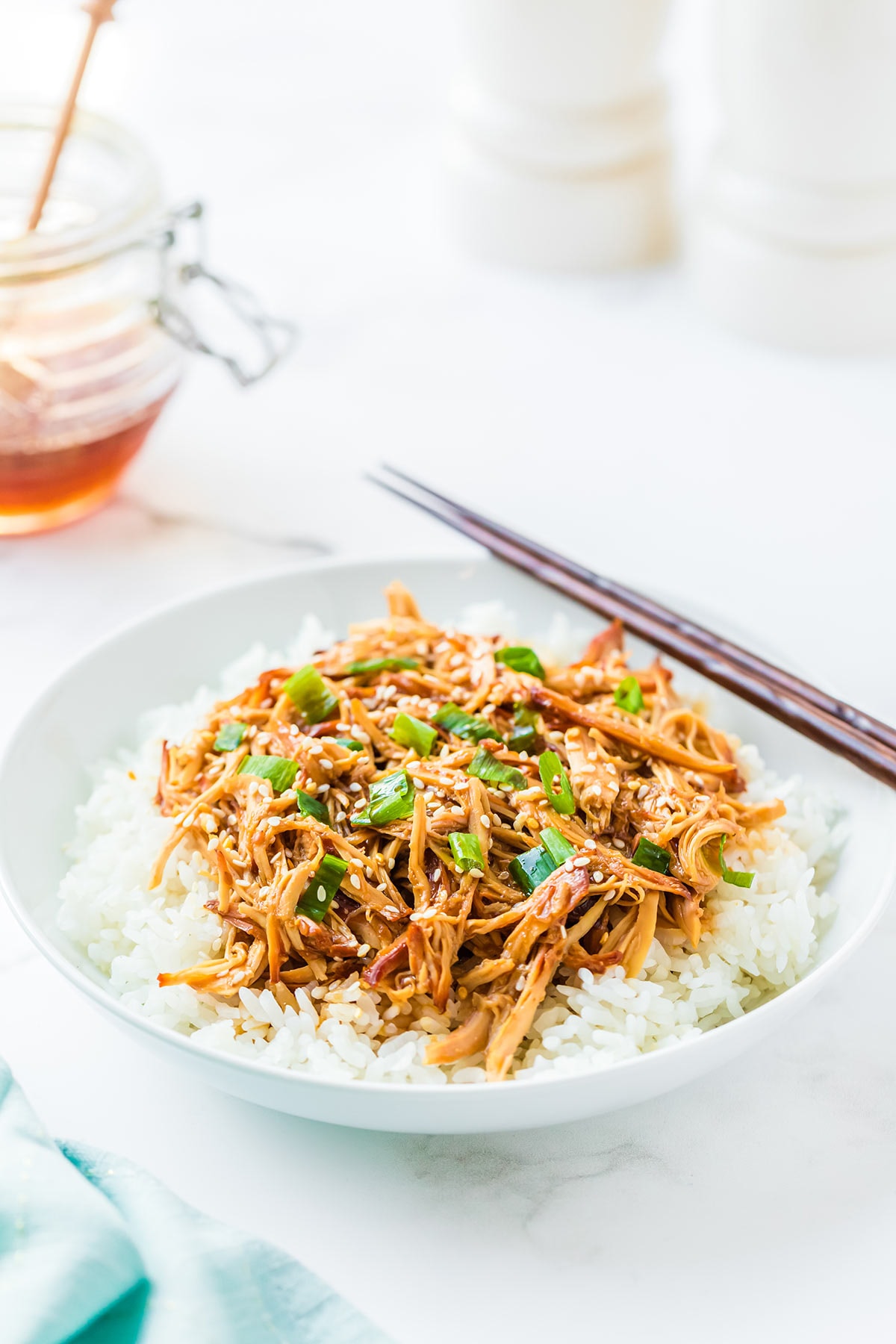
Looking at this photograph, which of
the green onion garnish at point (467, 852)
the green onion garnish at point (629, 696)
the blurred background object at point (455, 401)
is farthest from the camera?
the blurred background object at point (455, 401)

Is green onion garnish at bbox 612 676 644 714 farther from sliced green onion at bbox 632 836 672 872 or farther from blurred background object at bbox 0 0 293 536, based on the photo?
blurred background object at bbox 0 0 293 536

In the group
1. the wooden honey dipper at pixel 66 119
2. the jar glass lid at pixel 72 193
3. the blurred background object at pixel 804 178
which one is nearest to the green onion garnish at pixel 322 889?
the jar glass lid at pixel 72 193

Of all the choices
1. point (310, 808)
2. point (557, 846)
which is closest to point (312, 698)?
point (310, 808)

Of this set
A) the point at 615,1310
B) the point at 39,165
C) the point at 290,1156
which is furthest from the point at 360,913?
the point at 39,165

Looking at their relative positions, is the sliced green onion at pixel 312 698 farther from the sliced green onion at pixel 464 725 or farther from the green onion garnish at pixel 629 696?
the green onion garnish at pixel 629 696

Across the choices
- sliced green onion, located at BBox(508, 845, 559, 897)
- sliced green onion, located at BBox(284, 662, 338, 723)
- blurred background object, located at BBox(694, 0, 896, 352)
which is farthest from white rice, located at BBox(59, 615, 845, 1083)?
blurred background object, located at BBox(694, 0, 896, 352)

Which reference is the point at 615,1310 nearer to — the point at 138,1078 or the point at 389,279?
the point at 138,1078
